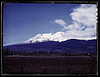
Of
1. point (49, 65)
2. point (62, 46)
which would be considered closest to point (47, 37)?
point (62, 46)

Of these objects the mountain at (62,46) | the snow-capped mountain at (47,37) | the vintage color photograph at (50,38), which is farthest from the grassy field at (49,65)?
the snow-capped mountain at (47,37)

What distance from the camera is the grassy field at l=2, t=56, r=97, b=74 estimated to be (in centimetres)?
413

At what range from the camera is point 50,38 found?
167 inches

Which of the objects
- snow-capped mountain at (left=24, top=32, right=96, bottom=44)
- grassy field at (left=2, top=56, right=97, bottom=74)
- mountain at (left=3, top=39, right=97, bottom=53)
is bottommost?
grassy field at (left=2, top=56, right=97, bottom=74)

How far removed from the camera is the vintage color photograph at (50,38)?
13.6ft

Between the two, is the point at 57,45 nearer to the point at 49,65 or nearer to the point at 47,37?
the point at 47,37

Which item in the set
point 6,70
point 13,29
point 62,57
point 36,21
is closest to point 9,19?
point 13,29

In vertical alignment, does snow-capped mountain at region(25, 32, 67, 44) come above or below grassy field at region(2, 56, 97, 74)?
above

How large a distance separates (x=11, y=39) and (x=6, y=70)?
2.25ft

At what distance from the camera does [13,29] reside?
4160 millimetres

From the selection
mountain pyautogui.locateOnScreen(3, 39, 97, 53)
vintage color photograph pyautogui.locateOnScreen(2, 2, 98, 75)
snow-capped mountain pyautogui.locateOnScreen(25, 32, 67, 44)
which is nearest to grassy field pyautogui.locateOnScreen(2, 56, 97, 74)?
vintage color photograph pyautogui.locateOnScreen(2, 2, 98, 75)

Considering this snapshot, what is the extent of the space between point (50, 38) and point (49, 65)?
1.98 ft

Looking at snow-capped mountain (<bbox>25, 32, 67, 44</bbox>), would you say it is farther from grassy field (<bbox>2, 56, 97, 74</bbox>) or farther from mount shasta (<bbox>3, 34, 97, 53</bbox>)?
grassy field (<bbox>2, 56, 97, 74</bbox>)

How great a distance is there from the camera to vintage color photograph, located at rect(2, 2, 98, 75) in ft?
13.6
